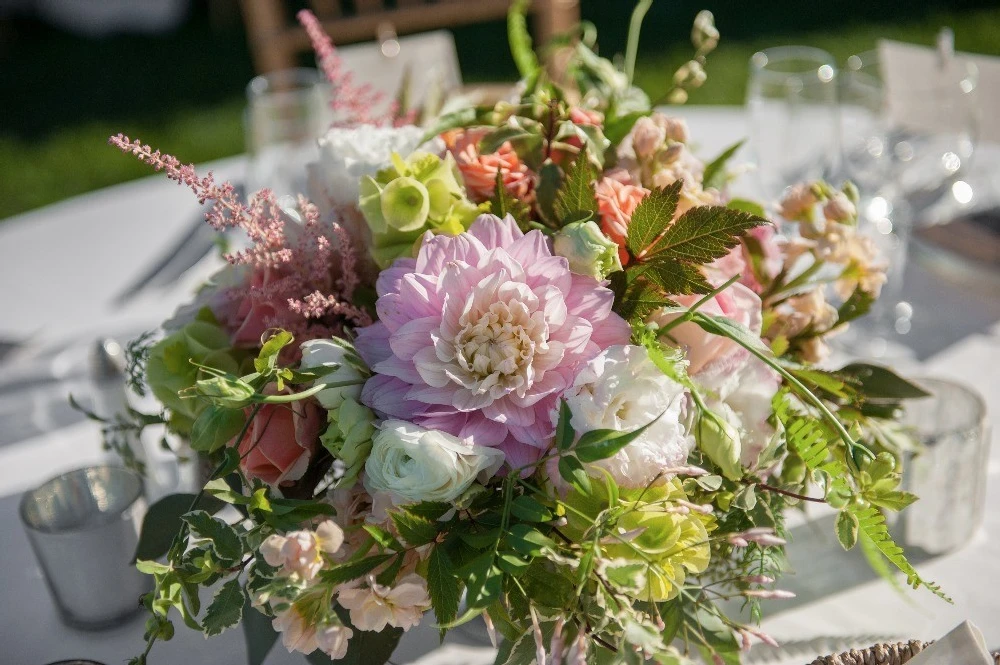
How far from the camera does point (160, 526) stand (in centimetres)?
67

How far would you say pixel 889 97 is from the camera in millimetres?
1038

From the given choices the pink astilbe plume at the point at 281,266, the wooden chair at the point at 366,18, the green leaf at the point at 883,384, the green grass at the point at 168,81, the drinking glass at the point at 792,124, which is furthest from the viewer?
the green grass at the point at 168,81

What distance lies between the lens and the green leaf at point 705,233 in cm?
59

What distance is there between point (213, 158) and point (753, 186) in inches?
99.4

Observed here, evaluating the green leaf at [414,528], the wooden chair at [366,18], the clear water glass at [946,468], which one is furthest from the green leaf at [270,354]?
Answer: the wooden chair at [366,18]

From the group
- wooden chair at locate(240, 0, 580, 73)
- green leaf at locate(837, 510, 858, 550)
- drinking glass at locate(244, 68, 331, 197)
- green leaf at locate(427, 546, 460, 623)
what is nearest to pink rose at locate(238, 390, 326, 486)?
green leaf at locate(427, 546, 460, 623)

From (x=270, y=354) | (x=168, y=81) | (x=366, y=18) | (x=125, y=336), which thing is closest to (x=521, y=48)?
(x=270, y=354)

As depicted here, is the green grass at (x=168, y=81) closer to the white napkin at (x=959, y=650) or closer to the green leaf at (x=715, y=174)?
the green leaf at (x=715, y=174)

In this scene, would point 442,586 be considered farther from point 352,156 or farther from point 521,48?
point 521,48

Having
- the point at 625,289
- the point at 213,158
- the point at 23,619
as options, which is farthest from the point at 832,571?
the point at 213,158

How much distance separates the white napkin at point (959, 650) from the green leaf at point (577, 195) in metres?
0.34

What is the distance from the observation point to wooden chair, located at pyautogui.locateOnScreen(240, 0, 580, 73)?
71.3 inches

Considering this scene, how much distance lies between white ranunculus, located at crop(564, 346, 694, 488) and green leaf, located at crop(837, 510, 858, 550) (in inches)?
4.2

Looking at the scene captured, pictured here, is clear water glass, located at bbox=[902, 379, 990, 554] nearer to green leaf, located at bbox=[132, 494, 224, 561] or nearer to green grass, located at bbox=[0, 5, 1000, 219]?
green leaf, located at bbox=[132, 494, 224, 561]
